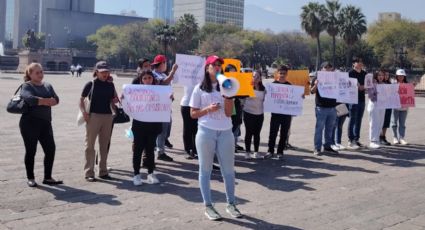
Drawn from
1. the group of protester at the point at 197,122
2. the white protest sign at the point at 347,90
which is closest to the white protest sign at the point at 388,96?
the group of protester at the point at 197,122

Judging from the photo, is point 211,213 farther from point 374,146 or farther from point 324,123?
point 374,146

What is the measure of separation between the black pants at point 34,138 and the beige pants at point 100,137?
0.57 metres

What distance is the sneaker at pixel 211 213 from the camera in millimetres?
5871

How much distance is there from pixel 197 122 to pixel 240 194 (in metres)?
2.01

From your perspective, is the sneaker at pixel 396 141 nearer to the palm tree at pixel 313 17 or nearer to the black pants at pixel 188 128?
the black pants at pixel 188 128

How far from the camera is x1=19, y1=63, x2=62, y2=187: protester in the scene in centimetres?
702

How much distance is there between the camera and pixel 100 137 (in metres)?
7.79

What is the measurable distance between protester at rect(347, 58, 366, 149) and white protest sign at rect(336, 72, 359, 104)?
11.8 inches

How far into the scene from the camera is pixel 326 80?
429 inches

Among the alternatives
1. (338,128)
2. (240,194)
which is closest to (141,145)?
(240,194)

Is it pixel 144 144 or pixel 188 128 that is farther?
pixel 188 128

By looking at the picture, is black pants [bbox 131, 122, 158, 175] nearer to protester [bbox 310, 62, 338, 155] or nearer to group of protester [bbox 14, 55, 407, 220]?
group of protester [bbox 14, 55, 407, 220]

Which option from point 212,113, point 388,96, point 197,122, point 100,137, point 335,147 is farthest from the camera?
point 388,96

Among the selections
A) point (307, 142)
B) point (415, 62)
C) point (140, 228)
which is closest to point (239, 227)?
point (140, 228)
